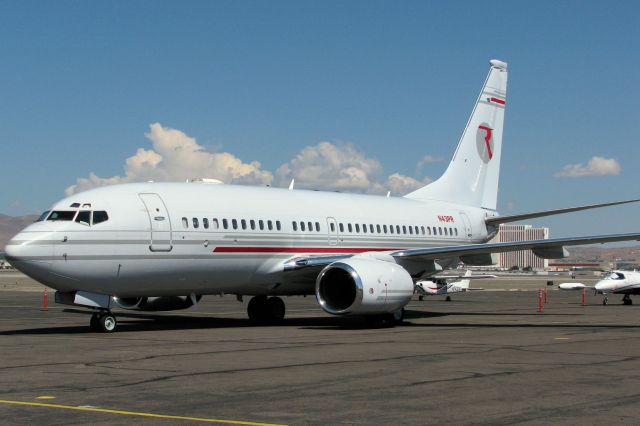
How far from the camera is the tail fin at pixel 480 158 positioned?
124ft

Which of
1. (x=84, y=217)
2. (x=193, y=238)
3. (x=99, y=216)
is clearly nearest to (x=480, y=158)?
(x=193, y=238)

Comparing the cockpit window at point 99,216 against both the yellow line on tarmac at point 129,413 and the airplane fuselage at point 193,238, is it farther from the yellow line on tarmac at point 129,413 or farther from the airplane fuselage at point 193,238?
the yellow line on tarmac at point 129,413

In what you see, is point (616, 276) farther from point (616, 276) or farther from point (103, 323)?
point (103, 323)

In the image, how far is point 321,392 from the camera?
1248cm

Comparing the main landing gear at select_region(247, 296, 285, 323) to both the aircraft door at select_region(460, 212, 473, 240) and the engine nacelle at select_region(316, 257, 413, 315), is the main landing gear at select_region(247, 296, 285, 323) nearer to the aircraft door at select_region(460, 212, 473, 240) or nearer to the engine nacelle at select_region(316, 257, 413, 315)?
the engine nacelle at select_region(316, 257, 413, 315)

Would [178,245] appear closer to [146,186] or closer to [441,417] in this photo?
[146,186]

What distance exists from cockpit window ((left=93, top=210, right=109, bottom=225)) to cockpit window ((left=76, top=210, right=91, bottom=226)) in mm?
148

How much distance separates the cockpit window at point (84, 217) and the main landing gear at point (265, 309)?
820cm

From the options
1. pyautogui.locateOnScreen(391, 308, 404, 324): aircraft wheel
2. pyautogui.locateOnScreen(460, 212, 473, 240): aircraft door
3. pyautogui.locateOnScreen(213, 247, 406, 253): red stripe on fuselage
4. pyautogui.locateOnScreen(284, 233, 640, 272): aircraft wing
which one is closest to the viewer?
pyautogui.locateOnScreen(213, 247, 406, 253): red stripe on fuselage

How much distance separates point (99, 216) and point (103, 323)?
2.71 m

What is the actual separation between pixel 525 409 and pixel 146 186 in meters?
16.6

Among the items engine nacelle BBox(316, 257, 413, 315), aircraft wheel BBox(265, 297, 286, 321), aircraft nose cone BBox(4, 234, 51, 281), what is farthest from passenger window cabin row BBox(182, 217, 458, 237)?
aircraft nose cone BBox(4, 234, 51, 281)

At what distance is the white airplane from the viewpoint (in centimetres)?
2334

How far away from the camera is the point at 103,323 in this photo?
2400cm
